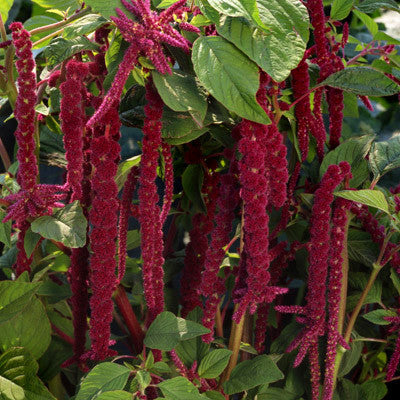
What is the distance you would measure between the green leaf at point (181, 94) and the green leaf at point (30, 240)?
0.22m

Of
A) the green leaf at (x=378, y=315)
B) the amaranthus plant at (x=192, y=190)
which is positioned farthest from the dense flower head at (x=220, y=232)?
the green leaf at (x=378, y=315)

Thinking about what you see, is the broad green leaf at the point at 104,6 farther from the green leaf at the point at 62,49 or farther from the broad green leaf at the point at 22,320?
the broad green leaf at the point at 22,320

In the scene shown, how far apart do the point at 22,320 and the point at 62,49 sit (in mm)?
309

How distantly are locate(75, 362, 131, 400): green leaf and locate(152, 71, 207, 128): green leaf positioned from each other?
245 millimetres

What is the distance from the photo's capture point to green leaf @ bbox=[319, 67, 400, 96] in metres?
0.52

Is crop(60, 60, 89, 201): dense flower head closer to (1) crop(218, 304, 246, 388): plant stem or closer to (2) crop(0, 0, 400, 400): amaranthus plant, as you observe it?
(2) crop(0, 0, 400, 400): amaranthus plant

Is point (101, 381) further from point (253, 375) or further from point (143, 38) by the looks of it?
point (143, 38)

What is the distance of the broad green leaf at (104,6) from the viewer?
17.2 inches

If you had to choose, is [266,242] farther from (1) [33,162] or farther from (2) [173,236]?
(2) [173,236]

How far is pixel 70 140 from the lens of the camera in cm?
49

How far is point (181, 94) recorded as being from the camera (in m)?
0.45

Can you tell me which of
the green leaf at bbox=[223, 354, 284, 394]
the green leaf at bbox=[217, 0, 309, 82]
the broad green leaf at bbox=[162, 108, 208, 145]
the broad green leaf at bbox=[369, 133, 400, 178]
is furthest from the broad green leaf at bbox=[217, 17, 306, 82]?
the green leaf at bbox=[223, 354, 284, 394]

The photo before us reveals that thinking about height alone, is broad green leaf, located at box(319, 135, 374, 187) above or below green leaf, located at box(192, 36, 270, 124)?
below

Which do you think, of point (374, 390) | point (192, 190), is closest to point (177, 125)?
point (192, 190)
